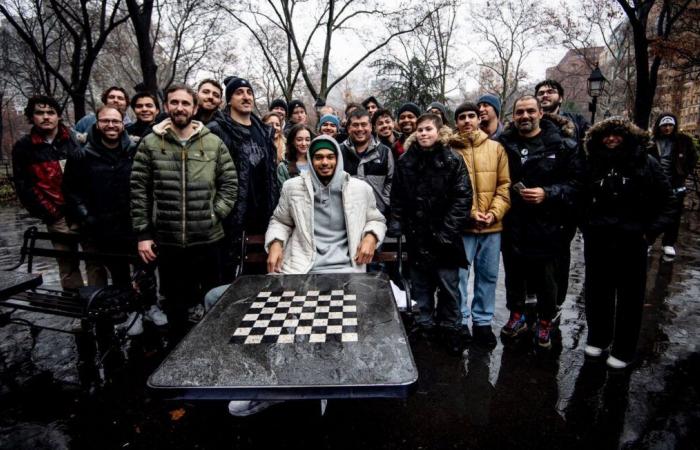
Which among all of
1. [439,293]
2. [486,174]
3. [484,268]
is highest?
[486,174]

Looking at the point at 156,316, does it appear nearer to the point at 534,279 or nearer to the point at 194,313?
the point at 194,313

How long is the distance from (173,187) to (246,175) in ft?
2.50

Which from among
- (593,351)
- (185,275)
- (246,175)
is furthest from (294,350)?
(593,351)

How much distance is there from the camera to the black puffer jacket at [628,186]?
304 cm

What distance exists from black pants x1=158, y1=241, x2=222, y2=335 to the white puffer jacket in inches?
30.3

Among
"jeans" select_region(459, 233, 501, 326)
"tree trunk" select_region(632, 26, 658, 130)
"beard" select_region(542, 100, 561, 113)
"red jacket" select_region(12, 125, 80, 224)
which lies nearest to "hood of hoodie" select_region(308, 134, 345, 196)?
"jeans" select_region(459, 233, 501, 326)

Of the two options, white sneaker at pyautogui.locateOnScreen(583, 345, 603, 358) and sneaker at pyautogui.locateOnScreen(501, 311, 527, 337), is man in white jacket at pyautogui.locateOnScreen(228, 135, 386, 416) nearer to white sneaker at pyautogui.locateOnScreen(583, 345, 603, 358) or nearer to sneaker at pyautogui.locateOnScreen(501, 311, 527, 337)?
sneaker at pyautogui.locateOnScreen(501, 311, 527, 337)

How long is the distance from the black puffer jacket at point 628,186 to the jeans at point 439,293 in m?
1.29

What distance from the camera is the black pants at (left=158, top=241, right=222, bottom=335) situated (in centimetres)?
357

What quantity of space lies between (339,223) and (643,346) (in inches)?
122

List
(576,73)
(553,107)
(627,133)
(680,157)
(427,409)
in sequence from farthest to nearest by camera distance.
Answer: (576,73)
(680,157)
(553,107)
(627,133)
(427,409)

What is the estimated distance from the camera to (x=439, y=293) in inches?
150

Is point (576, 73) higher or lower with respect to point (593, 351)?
higher

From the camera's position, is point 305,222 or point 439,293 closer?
point 305,222
